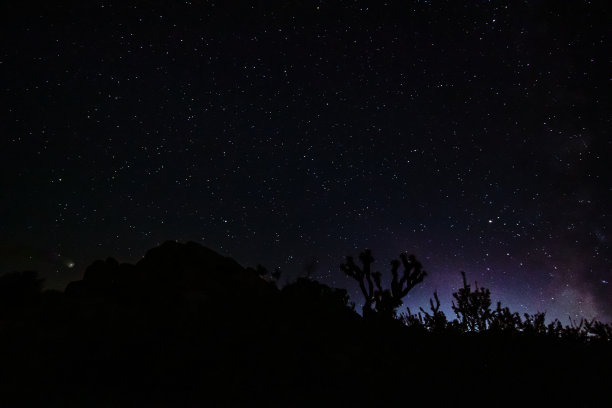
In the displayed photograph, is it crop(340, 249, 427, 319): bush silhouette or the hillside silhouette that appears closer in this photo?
the hillside silhouette

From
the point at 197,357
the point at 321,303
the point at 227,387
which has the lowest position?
the point at 227,387

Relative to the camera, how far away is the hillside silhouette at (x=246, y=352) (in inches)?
302

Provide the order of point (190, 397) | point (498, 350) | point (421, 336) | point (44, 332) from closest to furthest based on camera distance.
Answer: point (190, 397) < point (498, 350) < point (44, 332) < point (421, 336)

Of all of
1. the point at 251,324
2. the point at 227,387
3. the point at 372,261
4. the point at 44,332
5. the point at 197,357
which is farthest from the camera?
the point at 372,261

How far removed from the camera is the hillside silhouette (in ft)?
25.1

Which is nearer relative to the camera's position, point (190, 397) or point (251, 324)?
point (190, 397)

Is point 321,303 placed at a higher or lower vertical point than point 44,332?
higher

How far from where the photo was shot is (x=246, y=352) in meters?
9.28

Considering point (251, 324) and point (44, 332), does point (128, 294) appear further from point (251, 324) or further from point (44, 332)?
point (251, 324)

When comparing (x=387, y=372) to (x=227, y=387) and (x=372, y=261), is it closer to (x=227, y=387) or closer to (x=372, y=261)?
(x=227, y=387)

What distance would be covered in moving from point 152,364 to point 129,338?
4.80 ft

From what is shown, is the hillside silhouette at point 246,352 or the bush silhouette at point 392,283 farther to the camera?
the bush silhouette at point 392,283

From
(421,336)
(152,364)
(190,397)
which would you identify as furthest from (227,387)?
(421,336)

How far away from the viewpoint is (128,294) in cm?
1245
